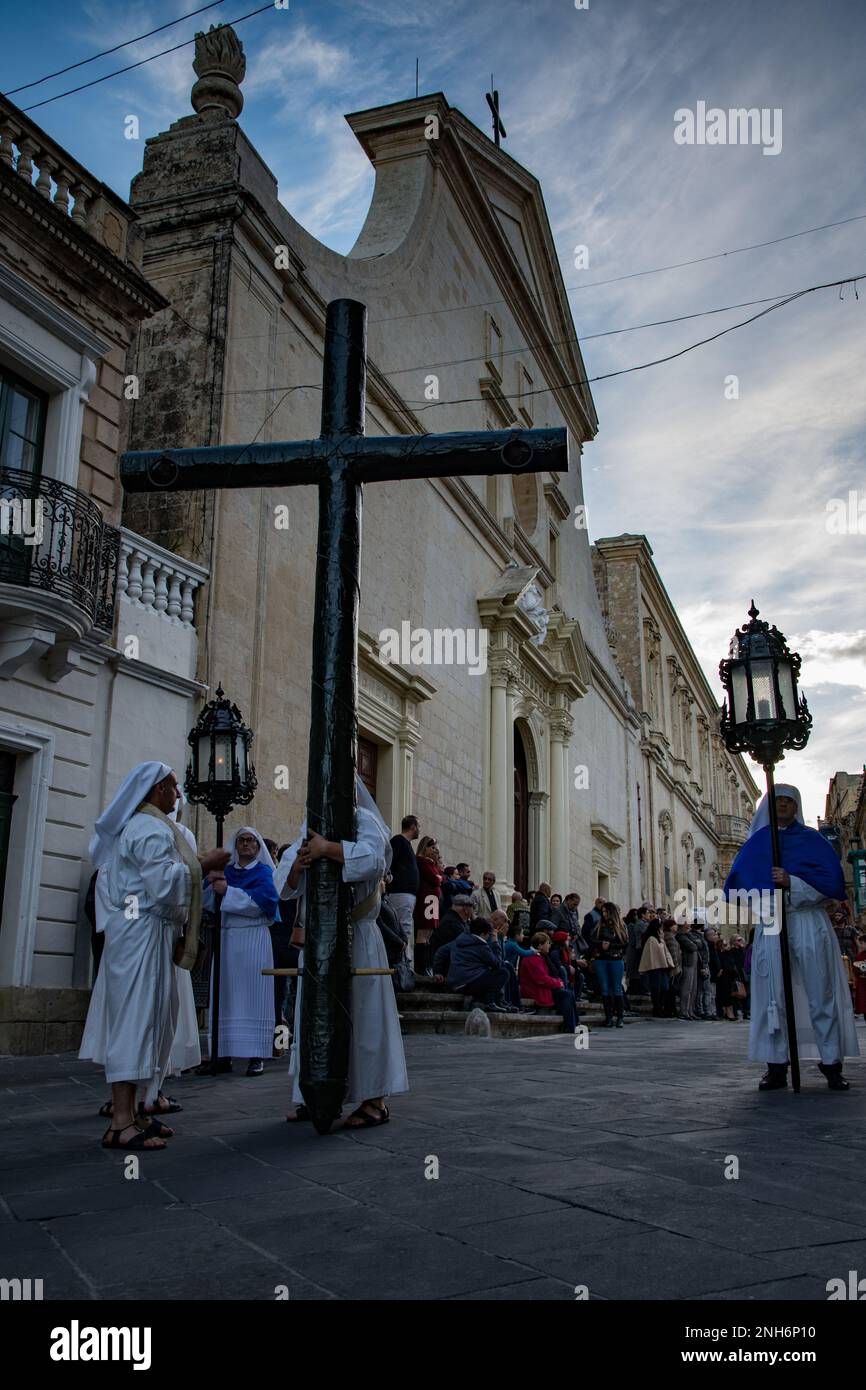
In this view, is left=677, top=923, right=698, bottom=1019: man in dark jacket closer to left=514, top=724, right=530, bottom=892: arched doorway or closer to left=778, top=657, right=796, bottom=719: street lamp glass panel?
left=514, top=724, right=530, bottom=892: arched doorway

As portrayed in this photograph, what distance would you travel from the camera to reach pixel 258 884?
7.69 m

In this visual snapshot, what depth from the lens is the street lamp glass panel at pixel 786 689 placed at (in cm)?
686

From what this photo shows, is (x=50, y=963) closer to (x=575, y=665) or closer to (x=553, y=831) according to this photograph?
(x=553, y=831)

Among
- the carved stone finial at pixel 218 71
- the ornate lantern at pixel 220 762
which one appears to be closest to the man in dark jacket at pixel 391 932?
the ornate lantern at pixel 220 762

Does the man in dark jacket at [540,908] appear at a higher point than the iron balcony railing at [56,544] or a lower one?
lower

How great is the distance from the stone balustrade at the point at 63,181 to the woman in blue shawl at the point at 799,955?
26.4 ft

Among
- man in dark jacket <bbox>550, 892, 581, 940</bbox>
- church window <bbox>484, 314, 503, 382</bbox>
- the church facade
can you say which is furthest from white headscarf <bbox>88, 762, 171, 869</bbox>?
church window <bbox>484, 314, 503, 382</bbox>

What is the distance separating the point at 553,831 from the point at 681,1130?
1898 centimetres

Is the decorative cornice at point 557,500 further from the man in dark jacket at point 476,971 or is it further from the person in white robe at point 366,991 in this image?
the person in white robe at point 366,991

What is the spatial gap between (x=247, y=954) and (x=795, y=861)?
3559mm

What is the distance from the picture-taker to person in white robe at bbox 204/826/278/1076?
753 cm

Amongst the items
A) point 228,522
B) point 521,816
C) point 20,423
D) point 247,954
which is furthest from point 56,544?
point 521,816

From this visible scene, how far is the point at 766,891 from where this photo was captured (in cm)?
650
